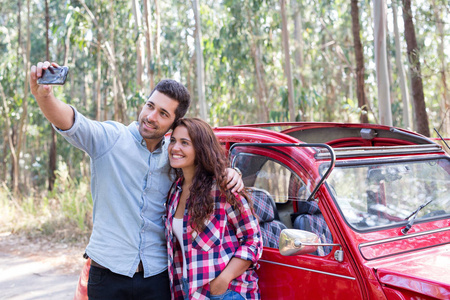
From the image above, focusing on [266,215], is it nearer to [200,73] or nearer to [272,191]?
[272,191]

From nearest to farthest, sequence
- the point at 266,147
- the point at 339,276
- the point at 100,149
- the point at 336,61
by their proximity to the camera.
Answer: the point at 339,276, the point at 100,149, the point at 266,147, the point at 336,61

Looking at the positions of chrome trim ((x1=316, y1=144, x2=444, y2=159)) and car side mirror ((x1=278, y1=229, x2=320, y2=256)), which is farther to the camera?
chrome trim ((x1=316, y1=144, x2=444, y2=159))

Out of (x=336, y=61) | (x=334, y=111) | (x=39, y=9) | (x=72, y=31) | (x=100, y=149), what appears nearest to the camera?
(x=100, y=149)

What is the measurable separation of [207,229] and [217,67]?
16.4 metres

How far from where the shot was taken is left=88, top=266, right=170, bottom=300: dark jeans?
2.63m

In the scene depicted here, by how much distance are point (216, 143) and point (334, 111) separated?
20.3 metres

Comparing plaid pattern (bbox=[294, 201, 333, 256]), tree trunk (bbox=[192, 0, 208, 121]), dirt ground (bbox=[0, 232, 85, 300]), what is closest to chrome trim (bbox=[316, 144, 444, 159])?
plaid pattern (bbox=[294, 201, 333, 256])

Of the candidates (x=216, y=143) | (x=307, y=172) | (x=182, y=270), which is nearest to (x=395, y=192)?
(x=307, y=172)

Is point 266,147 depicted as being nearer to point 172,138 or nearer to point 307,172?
point 307,172

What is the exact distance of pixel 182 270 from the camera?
2.72 meters

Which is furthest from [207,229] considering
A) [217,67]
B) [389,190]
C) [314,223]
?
[217,67]

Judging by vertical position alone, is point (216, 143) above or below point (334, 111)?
below

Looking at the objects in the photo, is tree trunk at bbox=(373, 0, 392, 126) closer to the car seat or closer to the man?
the car seat

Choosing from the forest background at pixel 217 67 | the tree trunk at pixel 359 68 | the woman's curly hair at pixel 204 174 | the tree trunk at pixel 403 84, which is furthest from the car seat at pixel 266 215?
the tree trunk at pixel 403 84
